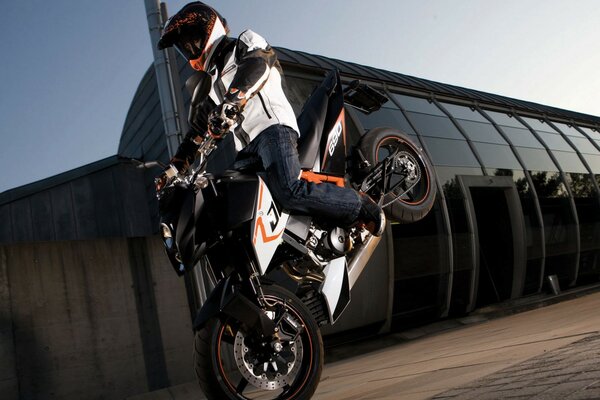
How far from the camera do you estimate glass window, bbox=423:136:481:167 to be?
48.9ft

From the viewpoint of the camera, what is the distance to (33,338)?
332 inches

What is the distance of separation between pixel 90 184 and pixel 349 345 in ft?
39.3

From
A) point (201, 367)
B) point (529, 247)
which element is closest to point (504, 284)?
point (529, 247)

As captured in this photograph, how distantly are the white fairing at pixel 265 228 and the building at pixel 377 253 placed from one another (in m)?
6.68

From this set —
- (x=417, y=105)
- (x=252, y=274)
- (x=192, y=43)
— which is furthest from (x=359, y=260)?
(x=417, y=105)

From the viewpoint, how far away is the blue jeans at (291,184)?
3377 mm

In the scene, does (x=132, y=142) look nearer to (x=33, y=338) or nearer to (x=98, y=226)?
(x=98, y=226)

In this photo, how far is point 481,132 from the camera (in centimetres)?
1711

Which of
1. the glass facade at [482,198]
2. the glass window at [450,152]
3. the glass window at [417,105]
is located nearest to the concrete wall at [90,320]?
the glass facade at [482,198]

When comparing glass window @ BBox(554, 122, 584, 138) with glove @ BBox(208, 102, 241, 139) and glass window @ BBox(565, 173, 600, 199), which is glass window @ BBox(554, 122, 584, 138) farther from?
glove @ BBox(208, 102, 241, 139)

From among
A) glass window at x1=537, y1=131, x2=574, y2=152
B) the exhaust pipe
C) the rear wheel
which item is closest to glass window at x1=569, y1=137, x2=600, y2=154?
glass window at x1=537, y1=131, x2=574, y2=152

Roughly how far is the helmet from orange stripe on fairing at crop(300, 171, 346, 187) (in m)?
0.94

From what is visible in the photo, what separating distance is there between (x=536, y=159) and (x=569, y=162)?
7.44 ft

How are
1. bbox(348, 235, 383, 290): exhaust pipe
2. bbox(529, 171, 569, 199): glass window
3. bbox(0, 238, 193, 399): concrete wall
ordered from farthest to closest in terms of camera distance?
bbox(529, 171, 569, 199): glass window
bbox(0, 238, 193, 399): concrete wall
bbox(348, 235, 383, 290): exhaust pipe
